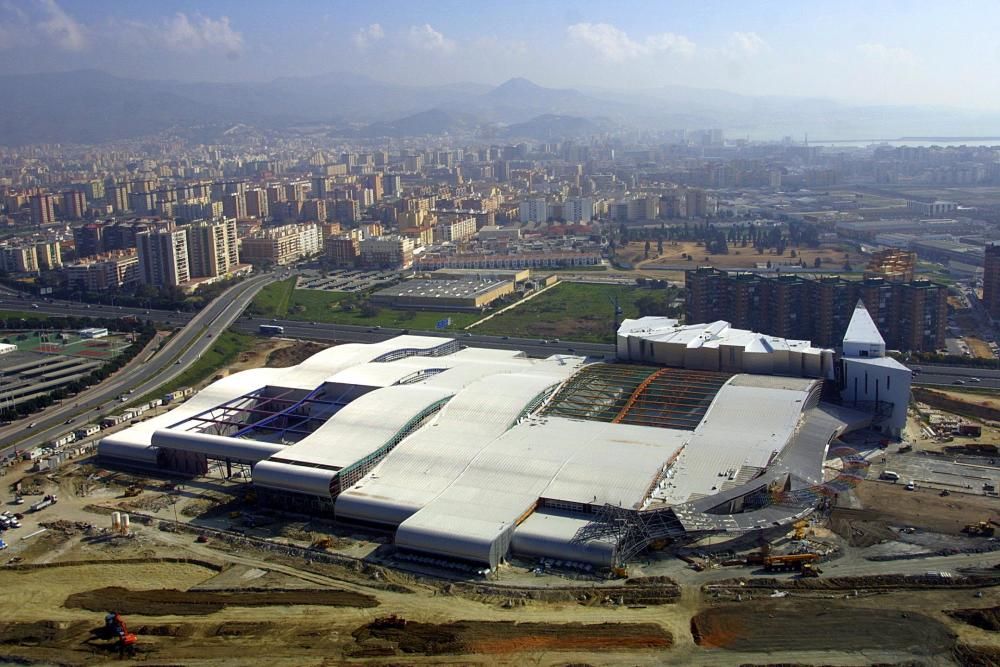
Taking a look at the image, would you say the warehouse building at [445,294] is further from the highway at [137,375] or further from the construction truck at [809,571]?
the construction truck at [809,571]

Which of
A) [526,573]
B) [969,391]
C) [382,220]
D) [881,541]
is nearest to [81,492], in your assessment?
[526,573]

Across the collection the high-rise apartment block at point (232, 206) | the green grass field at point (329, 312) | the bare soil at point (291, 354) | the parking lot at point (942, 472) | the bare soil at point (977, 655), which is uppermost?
the high-rise apartment block at point (232, 206)

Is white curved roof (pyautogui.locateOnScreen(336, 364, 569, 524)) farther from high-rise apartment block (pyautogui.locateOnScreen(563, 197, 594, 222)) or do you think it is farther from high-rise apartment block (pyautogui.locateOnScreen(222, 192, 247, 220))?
high-rise apartment block (pyautogui.locateOnScreen(222, 192, 247, 220))

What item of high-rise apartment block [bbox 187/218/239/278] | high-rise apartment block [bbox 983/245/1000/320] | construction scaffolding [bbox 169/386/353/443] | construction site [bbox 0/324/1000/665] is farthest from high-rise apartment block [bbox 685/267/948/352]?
high-rise apartment block [bbox 187/218/239/278]

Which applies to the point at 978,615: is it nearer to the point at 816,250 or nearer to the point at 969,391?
the point at 969,391

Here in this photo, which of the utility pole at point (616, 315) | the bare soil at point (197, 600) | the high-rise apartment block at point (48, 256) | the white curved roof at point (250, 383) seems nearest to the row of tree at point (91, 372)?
the white curved roof at point (250, 383)

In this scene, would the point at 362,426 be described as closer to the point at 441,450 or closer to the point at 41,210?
the point at 441,450
